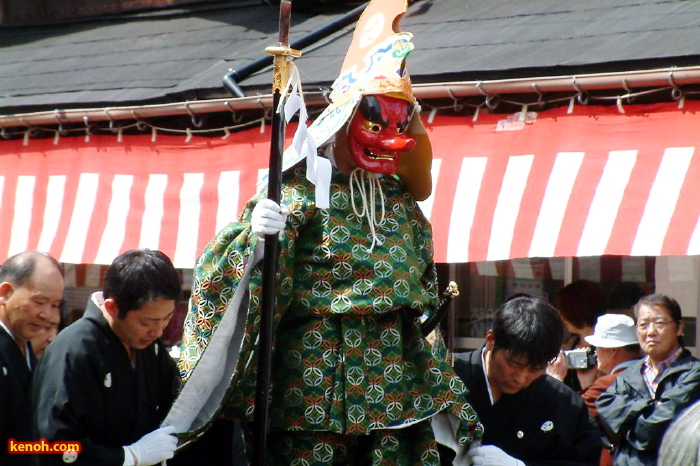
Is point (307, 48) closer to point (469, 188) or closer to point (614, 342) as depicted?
point (469, 188)

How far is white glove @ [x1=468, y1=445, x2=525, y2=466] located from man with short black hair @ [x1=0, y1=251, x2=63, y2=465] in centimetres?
158

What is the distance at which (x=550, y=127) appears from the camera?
218 inches

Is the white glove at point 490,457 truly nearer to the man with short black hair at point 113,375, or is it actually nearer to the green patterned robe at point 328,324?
the green patterned robe at point 328,324

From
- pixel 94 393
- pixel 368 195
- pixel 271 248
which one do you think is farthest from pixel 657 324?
pixel 94 393

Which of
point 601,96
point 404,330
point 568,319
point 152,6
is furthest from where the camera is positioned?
point 152,6

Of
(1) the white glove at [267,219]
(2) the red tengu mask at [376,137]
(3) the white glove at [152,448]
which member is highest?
(2) the red tengu mask at [376,137]

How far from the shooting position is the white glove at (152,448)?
3.52 meters

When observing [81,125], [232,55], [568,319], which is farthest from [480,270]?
[81,125]

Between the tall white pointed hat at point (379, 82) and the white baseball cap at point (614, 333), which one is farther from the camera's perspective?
the white baseball cap at point (614, 333)

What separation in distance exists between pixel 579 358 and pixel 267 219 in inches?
103

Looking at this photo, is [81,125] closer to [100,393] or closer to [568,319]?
[568,319]

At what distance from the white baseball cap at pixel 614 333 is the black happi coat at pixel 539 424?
55.4 inches

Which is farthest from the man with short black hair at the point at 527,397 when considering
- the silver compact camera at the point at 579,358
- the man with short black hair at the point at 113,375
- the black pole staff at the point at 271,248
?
the silver compact camera at the point at 579,358

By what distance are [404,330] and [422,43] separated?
2.80 meters
